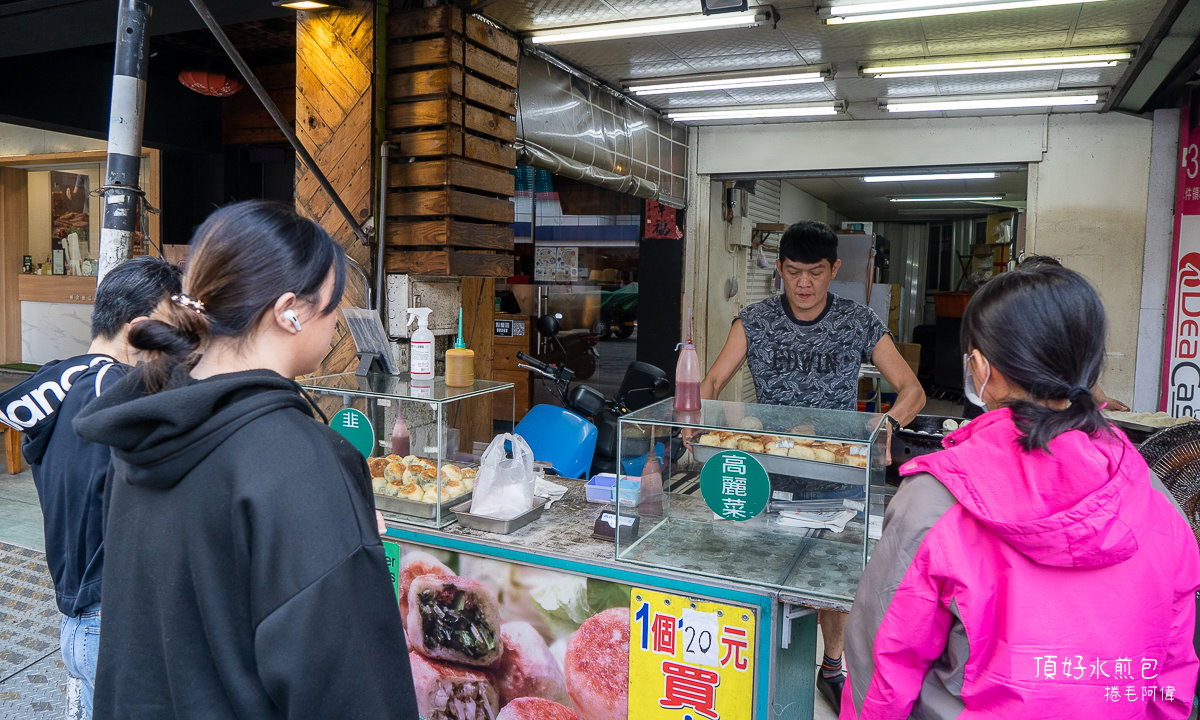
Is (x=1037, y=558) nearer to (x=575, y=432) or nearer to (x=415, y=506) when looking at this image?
(x=415, y=506)

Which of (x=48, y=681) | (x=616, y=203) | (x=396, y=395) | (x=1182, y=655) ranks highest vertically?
(x=616, y=203)

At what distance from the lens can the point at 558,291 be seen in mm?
8992

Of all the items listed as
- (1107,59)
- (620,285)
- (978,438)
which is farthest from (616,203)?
(978,438)

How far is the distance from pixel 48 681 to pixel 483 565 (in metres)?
2.31

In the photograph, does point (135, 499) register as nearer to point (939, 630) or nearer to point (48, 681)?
point (939, 630)

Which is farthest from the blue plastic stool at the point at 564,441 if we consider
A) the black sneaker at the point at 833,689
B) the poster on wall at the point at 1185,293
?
the poster on wall at the point at 1185,293

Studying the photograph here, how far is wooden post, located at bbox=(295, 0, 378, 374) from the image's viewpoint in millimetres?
4039

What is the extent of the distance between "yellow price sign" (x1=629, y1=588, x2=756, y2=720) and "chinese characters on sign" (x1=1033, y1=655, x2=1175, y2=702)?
0.96 m

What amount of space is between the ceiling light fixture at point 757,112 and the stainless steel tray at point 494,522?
505 cm

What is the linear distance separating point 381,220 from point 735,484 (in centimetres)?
253

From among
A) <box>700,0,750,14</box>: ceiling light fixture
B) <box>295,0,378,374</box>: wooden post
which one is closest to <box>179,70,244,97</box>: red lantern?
<box>295,0,378,374</box>: wooden post

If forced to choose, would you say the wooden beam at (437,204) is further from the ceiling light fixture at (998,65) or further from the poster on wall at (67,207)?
the poster on wall at (67,207)

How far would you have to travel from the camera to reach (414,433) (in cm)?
287

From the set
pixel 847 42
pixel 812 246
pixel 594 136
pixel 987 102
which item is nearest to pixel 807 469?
pixel 812 246
